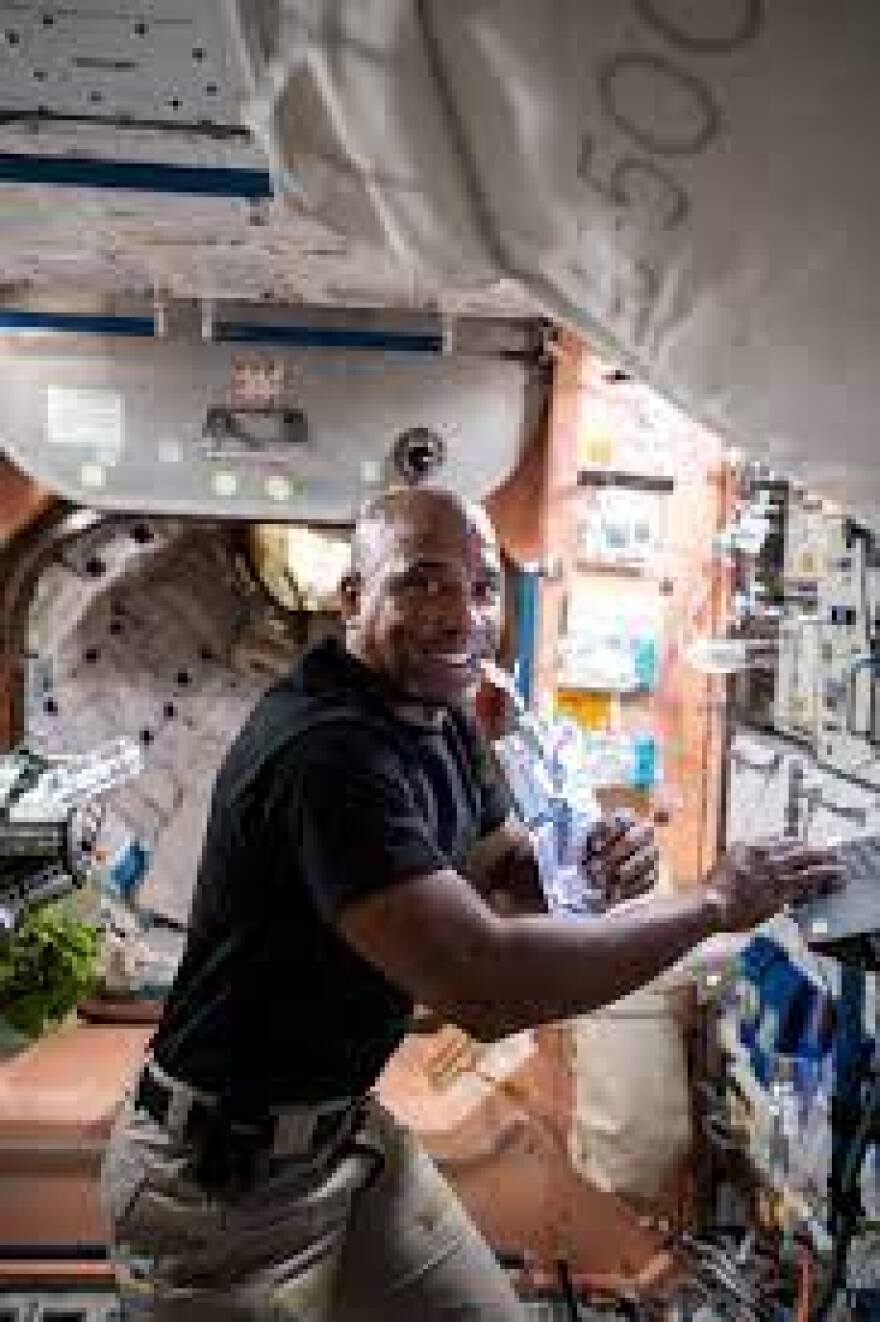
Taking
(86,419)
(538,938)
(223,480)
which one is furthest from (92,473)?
(538,938)

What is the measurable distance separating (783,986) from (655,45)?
2.60 m

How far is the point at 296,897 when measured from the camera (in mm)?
2223

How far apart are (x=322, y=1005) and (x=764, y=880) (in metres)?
0.77

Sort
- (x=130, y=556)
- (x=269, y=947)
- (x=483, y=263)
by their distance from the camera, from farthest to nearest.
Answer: (x=130, y=556) → (x=269, y=947) → (x=483, y=263)

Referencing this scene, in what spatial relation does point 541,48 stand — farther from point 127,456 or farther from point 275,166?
point 127,456

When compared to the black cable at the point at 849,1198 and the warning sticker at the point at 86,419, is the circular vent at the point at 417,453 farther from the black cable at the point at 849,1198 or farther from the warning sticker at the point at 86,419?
the black cable at the point at 849,1198

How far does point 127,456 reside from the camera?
425 centimetres

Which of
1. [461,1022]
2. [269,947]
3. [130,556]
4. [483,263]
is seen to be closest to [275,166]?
[483,263]

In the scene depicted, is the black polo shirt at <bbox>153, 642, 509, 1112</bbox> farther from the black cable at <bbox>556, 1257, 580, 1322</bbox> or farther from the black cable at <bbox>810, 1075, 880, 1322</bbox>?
the black cable at <bbox>556, 1257, 580, 1322</bbox>

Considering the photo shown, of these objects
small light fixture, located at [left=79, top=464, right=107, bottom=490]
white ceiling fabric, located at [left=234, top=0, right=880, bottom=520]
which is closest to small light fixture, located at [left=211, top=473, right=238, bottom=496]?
small light fixture, located at [left=79, top=464, right=107, bottom=490]

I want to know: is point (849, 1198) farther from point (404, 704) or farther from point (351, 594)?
point (351, 594)

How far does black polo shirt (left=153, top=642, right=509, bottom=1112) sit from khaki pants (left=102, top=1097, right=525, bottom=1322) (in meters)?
0.16

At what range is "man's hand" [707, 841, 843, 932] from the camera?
1895 mm

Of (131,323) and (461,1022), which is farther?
(131,323)
